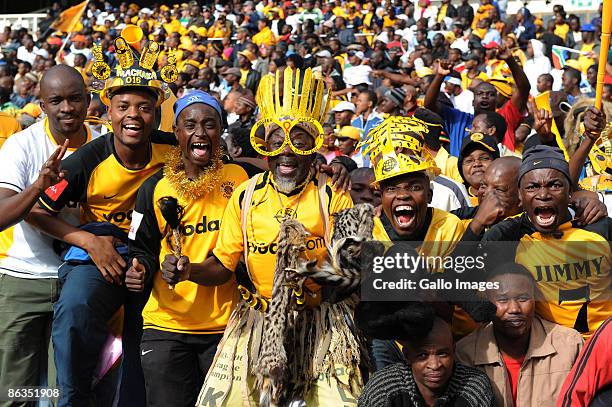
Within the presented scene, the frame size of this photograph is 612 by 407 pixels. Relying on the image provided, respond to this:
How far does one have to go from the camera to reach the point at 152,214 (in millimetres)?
5266

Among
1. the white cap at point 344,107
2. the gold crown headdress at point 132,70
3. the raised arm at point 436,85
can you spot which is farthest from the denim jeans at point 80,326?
the white cap at point 344,107

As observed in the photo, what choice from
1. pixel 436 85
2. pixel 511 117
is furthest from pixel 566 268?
pixel 511 117

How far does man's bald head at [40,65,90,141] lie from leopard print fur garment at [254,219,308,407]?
1.89 metres

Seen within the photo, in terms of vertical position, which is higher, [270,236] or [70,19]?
[70,19]

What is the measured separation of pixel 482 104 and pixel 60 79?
4881 millimetres

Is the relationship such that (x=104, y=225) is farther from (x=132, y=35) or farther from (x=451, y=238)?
(x=451, y=238)

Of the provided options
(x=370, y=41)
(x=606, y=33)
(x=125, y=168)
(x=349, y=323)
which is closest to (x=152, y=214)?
(x=125, y=168)

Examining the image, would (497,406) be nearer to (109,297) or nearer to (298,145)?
(298,145)

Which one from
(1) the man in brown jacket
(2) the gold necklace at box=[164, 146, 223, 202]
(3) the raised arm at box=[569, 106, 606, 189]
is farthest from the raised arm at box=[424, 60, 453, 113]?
(1) the man in brown jacket

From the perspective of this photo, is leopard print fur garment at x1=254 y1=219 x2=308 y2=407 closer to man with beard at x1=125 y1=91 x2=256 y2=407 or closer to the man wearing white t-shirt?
man with beard at x1=125 y1=91 x2=256 y2=407

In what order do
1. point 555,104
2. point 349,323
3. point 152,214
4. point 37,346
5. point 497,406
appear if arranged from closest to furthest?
point 497,406
point 349,323
point 152,214
point 37,346
point 555,104

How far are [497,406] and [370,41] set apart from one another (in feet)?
53.8

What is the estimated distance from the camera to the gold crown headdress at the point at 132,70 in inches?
219

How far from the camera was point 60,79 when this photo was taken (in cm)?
584
